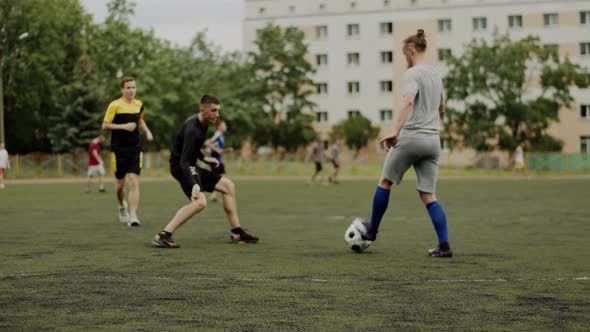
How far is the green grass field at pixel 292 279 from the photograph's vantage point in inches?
199

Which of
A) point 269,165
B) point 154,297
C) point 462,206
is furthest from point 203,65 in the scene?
point 154,297

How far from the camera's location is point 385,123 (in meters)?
82.4

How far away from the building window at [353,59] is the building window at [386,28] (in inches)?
134

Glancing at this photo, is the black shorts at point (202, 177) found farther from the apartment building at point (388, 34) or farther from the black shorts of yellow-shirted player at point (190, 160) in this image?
the apartment building at point (388, 34)

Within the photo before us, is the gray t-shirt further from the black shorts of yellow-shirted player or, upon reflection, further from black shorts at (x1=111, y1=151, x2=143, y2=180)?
black shorts at (x1=111, y1=151, x2=143, y2=180)

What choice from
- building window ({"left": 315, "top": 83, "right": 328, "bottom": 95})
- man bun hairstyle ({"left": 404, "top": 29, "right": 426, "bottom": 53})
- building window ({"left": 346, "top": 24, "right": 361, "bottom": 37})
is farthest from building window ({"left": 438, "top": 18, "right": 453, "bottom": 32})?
man bun hairstyle ({"left": 404, "top": 29, "right": 426, "bottom": 53})

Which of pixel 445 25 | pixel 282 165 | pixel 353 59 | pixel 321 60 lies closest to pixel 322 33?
pixel 321 60

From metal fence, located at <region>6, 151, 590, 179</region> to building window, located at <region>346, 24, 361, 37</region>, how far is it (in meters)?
28.8

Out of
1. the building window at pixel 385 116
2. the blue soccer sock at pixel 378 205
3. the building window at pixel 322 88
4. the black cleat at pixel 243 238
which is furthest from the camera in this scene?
the building window at pixel 322 88

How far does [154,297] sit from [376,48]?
3071 inches

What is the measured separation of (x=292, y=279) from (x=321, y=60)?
78.9m

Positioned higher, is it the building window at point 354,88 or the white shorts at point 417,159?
the building window at point 354,88

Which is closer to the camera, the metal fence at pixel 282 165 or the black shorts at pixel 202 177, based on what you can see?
the black shorts at pixel 202 177

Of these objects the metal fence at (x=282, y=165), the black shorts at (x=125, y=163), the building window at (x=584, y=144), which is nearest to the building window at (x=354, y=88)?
the building window at (x=584, y=144)
